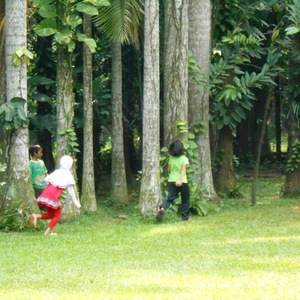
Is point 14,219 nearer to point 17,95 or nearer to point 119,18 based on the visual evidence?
point 17,95

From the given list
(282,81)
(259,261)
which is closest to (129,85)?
(282,81)

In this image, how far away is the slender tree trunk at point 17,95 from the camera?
1664cm

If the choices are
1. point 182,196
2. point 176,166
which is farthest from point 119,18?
point 182,196

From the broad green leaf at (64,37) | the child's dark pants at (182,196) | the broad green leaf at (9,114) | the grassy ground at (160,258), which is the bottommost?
the grassy ground at (160,258)

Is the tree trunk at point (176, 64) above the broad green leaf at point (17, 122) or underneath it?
above

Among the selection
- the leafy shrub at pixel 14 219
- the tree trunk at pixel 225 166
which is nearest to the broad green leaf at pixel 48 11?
the leafy shrub at pixel 14 219

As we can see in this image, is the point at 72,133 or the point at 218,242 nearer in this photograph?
the point at 218,242

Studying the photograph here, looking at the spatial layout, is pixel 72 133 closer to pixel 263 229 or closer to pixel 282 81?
pixel 263 229

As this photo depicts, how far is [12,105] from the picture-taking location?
1664 cm

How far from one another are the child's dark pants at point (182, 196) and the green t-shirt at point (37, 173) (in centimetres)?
240

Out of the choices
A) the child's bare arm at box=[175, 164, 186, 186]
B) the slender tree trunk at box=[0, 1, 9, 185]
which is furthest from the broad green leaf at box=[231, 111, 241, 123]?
the slender tree trunk at box=[0, 1, 9, 185]

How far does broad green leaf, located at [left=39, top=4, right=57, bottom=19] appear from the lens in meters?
17.6

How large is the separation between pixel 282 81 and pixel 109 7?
34.3 feet

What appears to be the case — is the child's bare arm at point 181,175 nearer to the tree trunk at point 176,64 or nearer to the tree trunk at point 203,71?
the tree trunk at point 176,64
